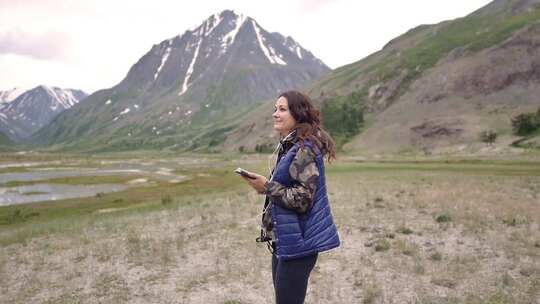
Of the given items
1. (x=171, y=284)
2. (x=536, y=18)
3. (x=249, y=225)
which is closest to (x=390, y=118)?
(x=536, y=18)

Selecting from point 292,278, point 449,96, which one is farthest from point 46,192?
point 449,96

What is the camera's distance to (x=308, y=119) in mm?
5816

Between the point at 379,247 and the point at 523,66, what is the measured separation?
152m

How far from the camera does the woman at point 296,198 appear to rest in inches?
210

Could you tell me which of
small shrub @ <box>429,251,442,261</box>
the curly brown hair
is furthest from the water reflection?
the curly brown hair

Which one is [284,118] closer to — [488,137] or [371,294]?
[371,294]

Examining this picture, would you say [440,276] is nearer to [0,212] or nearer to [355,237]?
[355,237]

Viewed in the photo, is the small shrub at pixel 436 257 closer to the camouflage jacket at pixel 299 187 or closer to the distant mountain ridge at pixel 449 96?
the camouflage jacket at pixel 299 187

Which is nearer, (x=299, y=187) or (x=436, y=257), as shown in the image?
(x=299, y=187)

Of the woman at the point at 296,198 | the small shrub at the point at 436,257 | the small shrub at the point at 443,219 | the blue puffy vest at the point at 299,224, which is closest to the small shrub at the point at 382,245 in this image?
the small shrub at the point at 436,257

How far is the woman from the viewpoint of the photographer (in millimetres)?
5336

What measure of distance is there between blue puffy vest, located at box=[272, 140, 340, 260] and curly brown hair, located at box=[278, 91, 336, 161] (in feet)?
0.68

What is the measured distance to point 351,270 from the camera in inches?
523

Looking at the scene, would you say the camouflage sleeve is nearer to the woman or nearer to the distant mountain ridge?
the woman
